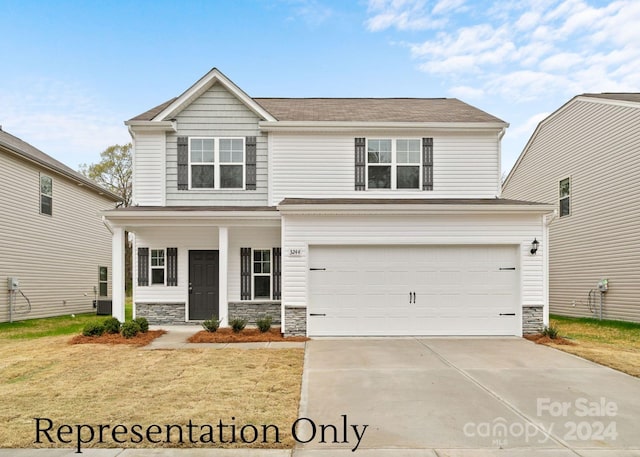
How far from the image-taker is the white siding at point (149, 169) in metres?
12.0

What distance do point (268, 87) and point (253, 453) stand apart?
947 inches

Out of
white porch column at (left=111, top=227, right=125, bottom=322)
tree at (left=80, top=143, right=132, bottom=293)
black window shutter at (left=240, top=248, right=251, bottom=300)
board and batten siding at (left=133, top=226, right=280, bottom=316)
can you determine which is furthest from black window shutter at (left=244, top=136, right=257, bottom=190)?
tree at (left=80, top=143, right=132, bottom=293)

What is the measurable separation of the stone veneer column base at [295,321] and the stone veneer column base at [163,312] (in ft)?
11.4

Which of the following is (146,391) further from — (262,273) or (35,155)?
(35,155)

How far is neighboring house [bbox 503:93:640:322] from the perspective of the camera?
1298 centimetres

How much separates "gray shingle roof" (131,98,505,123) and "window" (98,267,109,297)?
10.9 meters

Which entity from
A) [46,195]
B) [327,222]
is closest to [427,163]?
[327,222]

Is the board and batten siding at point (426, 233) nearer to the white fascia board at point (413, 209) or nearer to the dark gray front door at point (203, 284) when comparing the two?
the white fascia board at point (413, 209)

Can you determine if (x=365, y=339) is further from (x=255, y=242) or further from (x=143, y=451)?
(x=143, y=451)

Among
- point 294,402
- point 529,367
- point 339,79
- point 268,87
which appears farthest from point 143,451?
point 268,87

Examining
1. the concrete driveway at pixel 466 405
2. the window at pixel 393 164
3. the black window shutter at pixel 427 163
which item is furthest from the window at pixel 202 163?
the concrete driveway at pixel 466 405

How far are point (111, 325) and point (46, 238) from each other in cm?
847

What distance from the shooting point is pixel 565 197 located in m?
16.2

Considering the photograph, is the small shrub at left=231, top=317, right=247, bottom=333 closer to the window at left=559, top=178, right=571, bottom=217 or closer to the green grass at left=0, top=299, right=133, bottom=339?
the green grass at left=0, top=299, right=133, bottom=339
